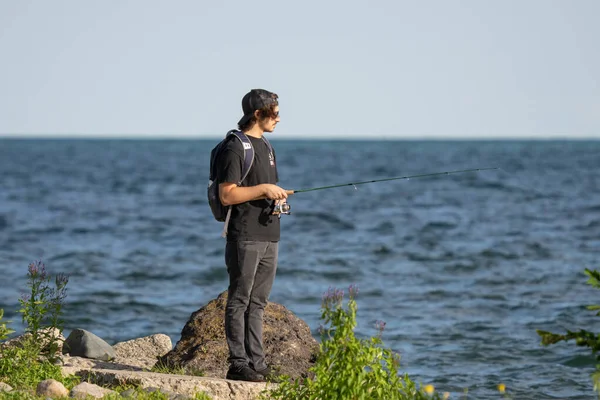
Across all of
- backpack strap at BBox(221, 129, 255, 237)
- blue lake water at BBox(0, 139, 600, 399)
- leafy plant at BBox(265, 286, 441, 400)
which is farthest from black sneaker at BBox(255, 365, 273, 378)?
blue lake water at BBox(0, 139, 600, 399)

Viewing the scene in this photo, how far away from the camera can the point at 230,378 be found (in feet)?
25.4

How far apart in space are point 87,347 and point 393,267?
12.4 meters

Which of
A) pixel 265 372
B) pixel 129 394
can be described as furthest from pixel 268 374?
pixel 129 394

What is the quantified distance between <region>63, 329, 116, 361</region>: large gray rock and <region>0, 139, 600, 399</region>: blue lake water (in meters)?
3.35

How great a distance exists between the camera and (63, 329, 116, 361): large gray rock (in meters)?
9.57

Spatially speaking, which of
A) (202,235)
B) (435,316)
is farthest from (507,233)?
(435,316)

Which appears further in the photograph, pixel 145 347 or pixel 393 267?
pixel 393 267

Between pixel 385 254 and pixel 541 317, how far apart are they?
350 inches

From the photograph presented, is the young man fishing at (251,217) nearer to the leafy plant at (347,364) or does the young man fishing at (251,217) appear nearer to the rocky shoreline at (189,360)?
the rocky shoreline at (189,360)

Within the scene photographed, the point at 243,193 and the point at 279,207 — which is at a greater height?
the point at 243,193

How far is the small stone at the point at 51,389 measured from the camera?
7234 millimetres

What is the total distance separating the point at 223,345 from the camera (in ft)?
29.3
